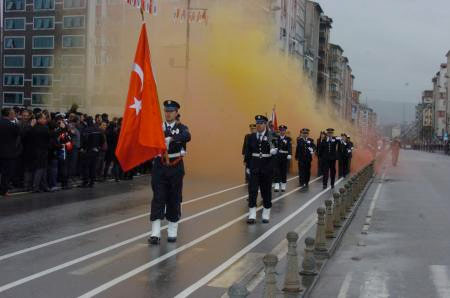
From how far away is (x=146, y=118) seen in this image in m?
8.98

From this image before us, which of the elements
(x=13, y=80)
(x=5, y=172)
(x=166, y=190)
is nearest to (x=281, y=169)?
(x=5, y=172)

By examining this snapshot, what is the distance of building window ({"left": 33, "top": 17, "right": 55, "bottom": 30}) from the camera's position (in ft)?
200

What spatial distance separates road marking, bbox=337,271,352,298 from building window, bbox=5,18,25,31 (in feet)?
192

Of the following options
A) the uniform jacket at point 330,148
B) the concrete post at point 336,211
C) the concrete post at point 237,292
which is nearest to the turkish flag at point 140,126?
the concrete post at point 336,211

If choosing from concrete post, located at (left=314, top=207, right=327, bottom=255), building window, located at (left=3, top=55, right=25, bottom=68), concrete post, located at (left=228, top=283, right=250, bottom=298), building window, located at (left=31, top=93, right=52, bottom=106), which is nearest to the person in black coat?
concrete post, located at (left=314, top=207, right=327, bottom=255)

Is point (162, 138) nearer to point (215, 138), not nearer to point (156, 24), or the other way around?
point (215, 138)

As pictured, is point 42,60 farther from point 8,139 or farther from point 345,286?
point 345,286

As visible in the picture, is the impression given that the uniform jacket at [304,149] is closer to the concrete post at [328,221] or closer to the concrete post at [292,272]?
the concrete post at [328,221]

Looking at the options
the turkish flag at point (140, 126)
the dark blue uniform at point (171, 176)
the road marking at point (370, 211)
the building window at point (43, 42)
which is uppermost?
the building window at point (43, 42)

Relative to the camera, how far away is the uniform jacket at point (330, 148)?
19438 mm

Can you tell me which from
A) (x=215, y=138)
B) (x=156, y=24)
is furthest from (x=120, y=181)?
(x=156, y=24)

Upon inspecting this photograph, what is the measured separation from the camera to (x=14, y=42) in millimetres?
66562

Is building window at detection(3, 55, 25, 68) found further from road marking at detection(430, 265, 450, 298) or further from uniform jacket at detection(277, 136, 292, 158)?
road marking at detection(430, 265, 450, 298)

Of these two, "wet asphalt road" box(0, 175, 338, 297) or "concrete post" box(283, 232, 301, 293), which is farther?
"wet asphalt road" box(0, 175, 338, 297)
